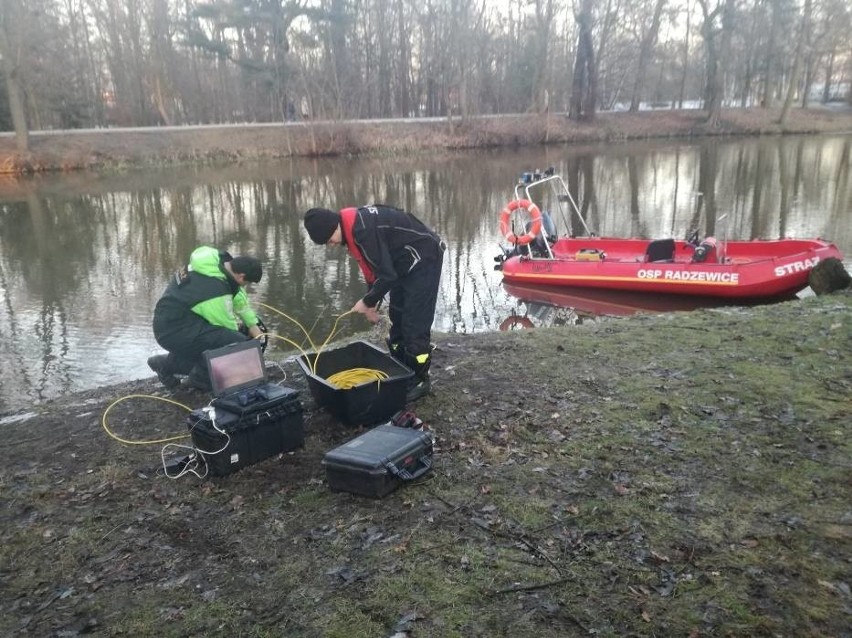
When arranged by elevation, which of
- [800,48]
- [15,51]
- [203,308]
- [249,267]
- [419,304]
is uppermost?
[800,48]

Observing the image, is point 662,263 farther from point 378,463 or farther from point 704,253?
point 378,463

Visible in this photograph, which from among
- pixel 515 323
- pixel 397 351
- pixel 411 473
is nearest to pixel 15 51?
pixel 515 323

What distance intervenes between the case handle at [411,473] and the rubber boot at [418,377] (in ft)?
3.41

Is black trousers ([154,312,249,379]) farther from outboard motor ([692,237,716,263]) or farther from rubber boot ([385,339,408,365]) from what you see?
outboard motor ([692,237,716,263])

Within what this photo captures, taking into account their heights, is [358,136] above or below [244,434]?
above

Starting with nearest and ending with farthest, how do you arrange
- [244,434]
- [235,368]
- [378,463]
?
[378,463]
[244,434]
[235,368]

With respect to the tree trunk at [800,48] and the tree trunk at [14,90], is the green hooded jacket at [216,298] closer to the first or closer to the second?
the tree trunk at [14,90]

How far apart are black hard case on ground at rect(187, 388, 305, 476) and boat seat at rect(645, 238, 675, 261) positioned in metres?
8.03

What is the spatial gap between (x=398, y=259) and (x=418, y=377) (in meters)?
0.90

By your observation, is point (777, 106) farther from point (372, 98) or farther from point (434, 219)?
point (434, 219)

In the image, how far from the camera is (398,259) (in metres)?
4.71

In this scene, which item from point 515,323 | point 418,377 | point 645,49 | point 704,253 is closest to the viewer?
point 418,377

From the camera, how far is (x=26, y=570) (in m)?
3.22

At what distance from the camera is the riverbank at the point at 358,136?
3064cm
